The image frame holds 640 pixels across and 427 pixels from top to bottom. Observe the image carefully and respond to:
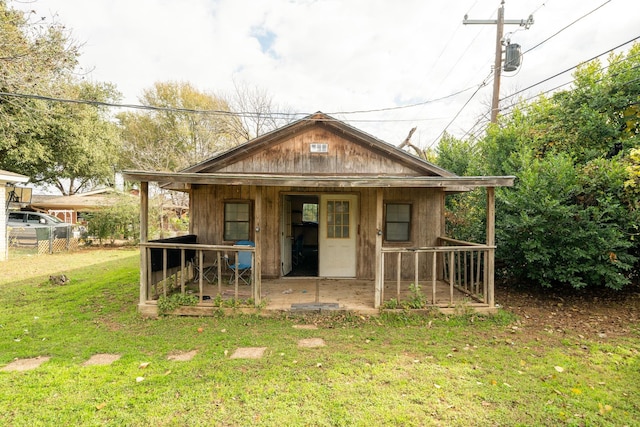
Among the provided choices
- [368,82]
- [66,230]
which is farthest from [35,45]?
[368,82]

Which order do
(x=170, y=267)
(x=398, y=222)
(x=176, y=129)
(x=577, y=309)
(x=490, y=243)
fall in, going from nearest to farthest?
(x=490, y=243) → (x=577, y=309) → (x=170, y=267) → (x=398, y=222) → (x=176, y=129)

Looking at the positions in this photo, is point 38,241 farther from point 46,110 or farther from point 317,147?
point 317,147

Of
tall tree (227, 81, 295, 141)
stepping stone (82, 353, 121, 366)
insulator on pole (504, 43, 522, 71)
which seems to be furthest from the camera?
tall tree (227, 81, 295, 141)

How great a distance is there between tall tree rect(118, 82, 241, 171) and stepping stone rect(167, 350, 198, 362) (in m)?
21.8

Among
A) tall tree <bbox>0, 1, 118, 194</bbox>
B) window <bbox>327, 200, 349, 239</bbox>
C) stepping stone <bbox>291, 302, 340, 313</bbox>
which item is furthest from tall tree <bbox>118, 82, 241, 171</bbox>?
stepping stone <bbox>291, 302, 340, 313</bbox>

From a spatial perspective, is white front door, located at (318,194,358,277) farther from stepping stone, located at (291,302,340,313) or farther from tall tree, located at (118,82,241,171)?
tall tree, located at (118,82,241,171)

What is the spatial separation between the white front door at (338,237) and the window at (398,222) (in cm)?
87

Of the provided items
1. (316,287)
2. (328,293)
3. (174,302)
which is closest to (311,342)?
(328,293)

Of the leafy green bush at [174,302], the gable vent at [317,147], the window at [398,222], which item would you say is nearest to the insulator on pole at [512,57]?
the window at [398,222]

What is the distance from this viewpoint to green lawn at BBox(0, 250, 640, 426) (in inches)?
112

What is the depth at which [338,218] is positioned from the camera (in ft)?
25.7

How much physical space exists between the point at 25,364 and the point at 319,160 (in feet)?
20.6

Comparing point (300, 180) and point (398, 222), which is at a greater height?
point (300, 180)

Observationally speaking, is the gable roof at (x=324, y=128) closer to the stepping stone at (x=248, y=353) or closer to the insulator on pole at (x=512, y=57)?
the stepping stone at (x=248, y=353)
